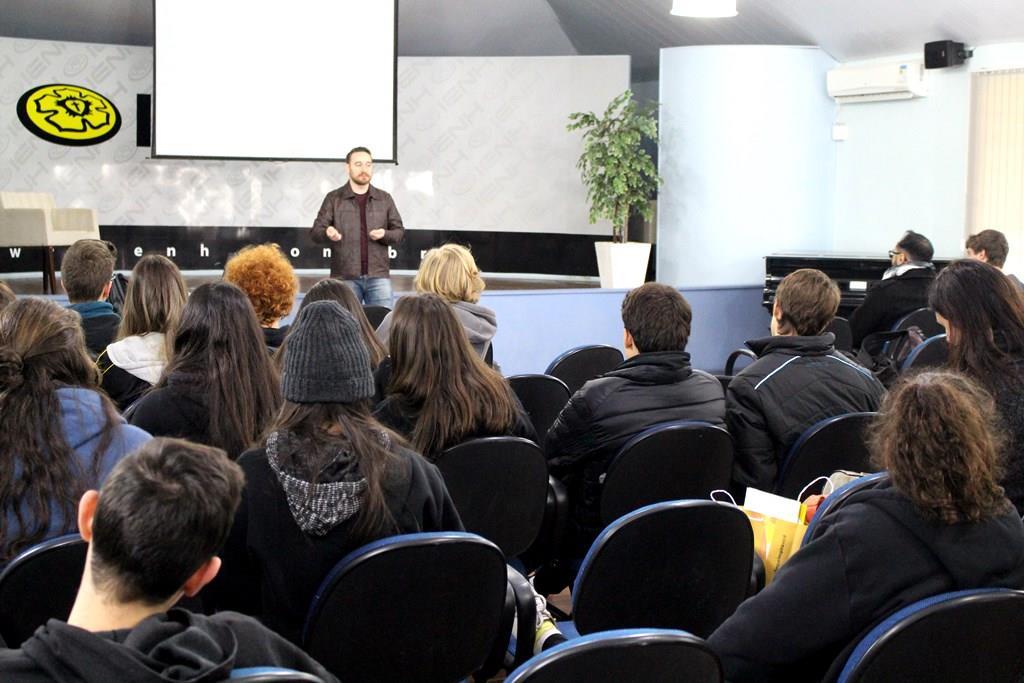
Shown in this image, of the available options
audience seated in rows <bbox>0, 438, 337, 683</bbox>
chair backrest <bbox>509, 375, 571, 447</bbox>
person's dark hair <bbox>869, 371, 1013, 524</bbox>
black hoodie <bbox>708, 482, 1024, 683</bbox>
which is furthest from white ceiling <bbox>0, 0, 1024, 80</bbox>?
audience seated in rows <bbox>0, 438, 337, 683</bbox>

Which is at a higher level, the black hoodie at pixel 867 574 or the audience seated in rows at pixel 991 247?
the audience seated in rows at pixel 991 247

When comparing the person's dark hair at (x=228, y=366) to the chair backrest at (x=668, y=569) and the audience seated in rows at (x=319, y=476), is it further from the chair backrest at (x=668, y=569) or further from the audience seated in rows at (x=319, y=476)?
the chair backrest at (x=668, y=569)

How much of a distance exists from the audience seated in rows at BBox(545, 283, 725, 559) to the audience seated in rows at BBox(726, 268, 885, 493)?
0.09 meters

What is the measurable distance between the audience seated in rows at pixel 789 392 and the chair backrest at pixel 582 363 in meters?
1.62

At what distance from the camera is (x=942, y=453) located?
1816mm

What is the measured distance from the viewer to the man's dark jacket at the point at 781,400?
3375mm

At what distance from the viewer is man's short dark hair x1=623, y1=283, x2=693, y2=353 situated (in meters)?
3.31

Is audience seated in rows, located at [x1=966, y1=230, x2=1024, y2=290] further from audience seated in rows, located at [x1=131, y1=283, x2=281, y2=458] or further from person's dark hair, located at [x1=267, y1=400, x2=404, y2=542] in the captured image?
person's dark hair, located at [x1=267, y1=400, x2=404, y2=542]

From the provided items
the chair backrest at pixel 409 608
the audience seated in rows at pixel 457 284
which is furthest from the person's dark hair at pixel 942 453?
the audience seated in rows at pixel 457 284

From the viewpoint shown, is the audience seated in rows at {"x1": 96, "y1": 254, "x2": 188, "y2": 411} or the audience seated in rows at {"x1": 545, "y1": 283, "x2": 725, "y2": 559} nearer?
the audience seated in rows at {"x1": 545, "y1": 283, "x2": 725, "y2": 559}

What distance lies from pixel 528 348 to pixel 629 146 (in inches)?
117

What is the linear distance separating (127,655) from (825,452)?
97.3 inches

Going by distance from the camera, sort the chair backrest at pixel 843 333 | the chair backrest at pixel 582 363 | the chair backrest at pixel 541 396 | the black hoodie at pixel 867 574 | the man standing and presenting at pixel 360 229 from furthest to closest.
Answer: the man standing and presenting at pixel 360 229 < the chair backrest at pixel 843 333 < the chair backrest at pixel 582 363 < the chair backrest at pixel 541 396 < the black hoodie at pixel 867 574

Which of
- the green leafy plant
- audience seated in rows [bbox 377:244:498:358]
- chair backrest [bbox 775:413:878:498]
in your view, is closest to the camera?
chair backrest [bbox 775:413:878:498]
